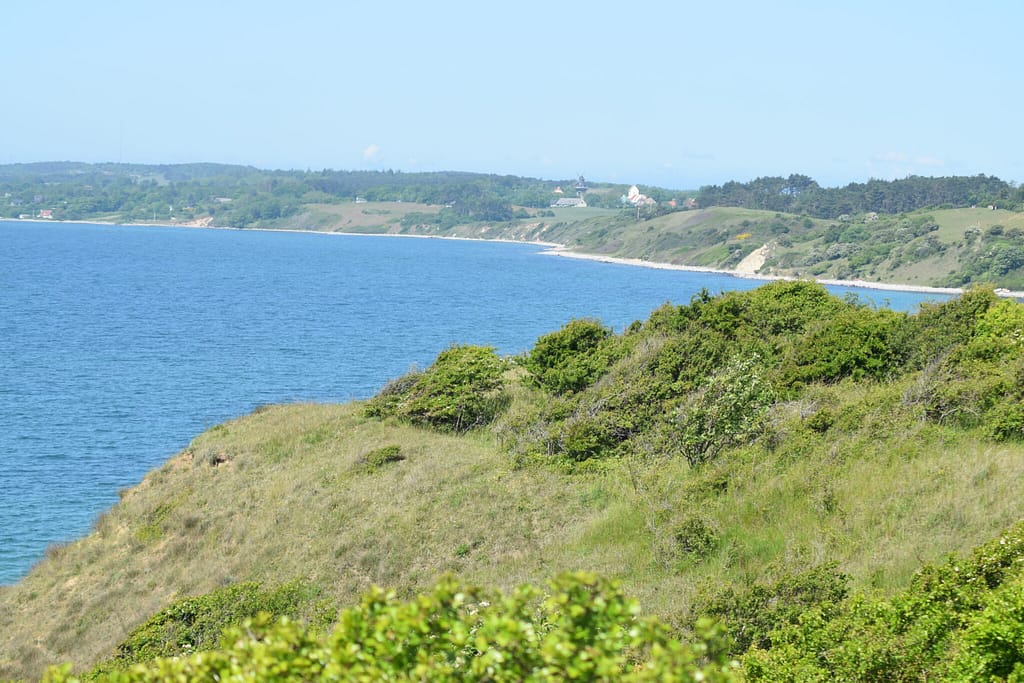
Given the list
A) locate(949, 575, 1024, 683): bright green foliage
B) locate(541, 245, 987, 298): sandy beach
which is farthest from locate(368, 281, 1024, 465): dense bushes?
locate(541, 245, 987, 298): sandy beach

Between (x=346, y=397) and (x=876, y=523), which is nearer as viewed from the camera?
(x=876, y=523)

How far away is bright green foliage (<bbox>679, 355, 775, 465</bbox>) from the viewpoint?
828 inches

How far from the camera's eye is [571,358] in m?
29.6

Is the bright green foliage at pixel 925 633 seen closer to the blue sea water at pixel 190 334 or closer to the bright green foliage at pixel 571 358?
the bright green foliage at pixel 571 358

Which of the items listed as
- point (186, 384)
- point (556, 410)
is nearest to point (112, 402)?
point (186, 384)

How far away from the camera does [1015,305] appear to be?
25703 millimetres

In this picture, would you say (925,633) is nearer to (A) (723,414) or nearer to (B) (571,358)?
(A) (723,414)

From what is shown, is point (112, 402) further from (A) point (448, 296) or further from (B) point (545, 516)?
(A) point (448, 296)

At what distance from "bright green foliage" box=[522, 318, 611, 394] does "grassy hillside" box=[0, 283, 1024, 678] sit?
0.26 ft

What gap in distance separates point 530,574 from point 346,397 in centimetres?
3196

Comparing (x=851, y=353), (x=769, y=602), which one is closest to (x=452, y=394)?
(x=851, y=353)

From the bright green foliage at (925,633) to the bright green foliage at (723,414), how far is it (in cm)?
1008

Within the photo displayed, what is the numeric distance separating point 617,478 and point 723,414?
9.29 feet

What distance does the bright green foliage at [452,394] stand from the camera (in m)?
28.4
